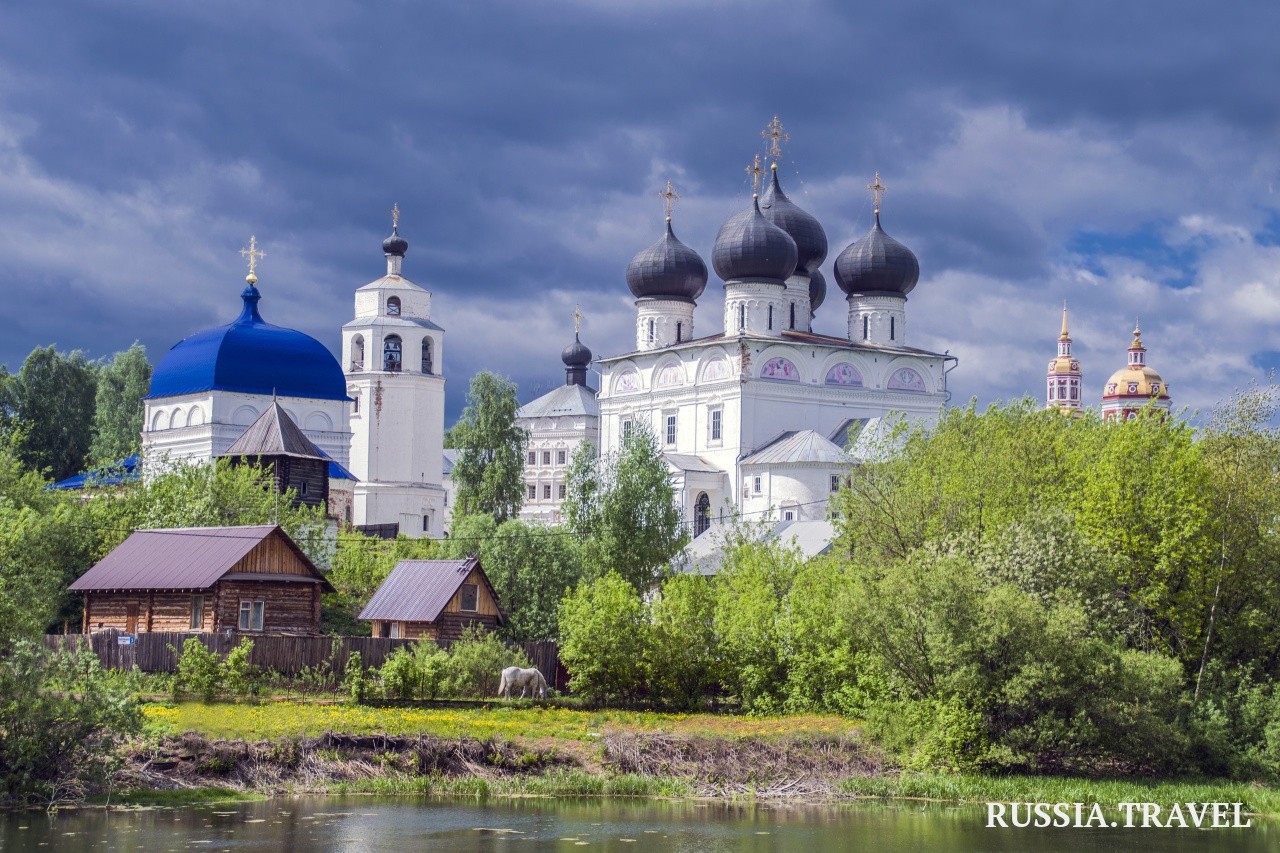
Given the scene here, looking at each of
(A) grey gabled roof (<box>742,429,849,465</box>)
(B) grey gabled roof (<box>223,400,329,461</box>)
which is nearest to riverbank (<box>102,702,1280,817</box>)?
(B) grey gabled roof (<box>223,400,329,461</box>)

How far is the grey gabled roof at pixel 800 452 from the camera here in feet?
176

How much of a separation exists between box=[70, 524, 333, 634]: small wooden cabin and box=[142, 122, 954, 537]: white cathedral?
2155 centimetres

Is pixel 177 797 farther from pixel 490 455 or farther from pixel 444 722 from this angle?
pixel 490 455

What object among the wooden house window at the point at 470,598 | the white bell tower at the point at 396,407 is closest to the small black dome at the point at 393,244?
the white bell tower at the point at 396,407

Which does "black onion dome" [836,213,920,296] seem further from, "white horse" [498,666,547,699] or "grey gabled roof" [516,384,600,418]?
"white horse" [498,666,547,699]

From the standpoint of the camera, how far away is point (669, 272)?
60812mm

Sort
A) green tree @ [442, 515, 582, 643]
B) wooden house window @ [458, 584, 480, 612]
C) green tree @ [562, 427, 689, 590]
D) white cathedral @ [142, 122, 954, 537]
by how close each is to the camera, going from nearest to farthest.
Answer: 1. wooden house window @ [458, 584, 480, 612]
2. green tree @ [442, 515, 582, 643]
3. green tree @ [562, 427, 689, 590]
4. white cathedral @ [142, 122, 954, 537]

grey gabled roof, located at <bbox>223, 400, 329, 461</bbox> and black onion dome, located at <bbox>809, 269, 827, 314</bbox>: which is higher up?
black onion dome, located at <bbox>809, 269, 827, 314</bbox>

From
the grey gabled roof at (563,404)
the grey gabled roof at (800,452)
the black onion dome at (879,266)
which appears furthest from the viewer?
the grey gabled roof at (563,404)

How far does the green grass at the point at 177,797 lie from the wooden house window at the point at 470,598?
1038 centimetres

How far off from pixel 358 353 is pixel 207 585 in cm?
3488

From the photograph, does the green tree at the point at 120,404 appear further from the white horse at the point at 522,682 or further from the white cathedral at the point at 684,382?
the white horse at the point at 522,682

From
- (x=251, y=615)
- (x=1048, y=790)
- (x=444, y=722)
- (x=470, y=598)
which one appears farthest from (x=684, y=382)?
(x=1048, y=790)

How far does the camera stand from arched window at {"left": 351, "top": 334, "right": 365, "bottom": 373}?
64500 millimetres
